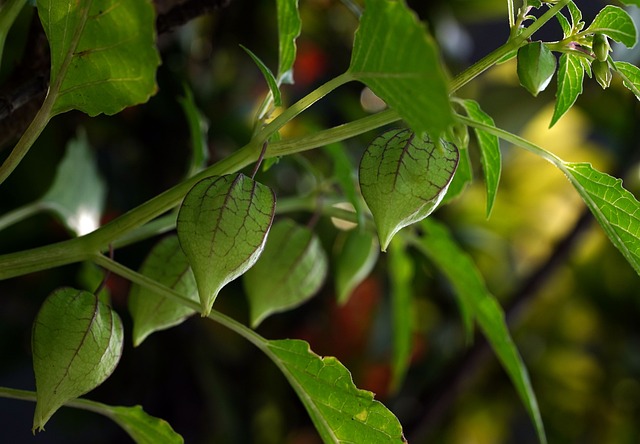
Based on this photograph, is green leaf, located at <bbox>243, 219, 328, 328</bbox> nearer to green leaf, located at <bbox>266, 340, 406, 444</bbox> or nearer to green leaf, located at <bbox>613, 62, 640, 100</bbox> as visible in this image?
green leaf, located at <bbox>266, 340, 406, 444</bbox>

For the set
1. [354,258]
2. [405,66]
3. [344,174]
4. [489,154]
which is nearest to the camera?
[405,66]

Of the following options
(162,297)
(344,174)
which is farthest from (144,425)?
(344,174)

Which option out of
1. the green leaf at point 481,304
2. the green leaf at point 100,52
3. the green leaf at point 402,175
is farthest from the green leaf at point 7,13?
the green leaf at point 481,304

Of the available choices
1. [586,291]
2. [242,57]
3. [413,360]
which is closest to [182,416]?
[413,360]

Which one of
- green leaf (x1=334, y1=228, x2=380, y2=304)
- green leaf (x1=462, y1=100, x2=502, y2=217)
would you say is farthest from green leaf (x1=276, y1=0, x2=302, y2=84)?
green leaf (x1=334, y1=228, x2=380, y2=304)

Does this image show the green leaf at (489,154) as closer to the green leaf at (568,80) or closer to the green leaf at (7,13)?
the green leaf at (568,80)

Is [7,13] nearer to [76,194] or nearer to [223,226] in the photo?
[223,226]

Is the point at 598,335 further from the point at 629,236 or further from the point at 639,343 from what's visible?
the point at 629,236
